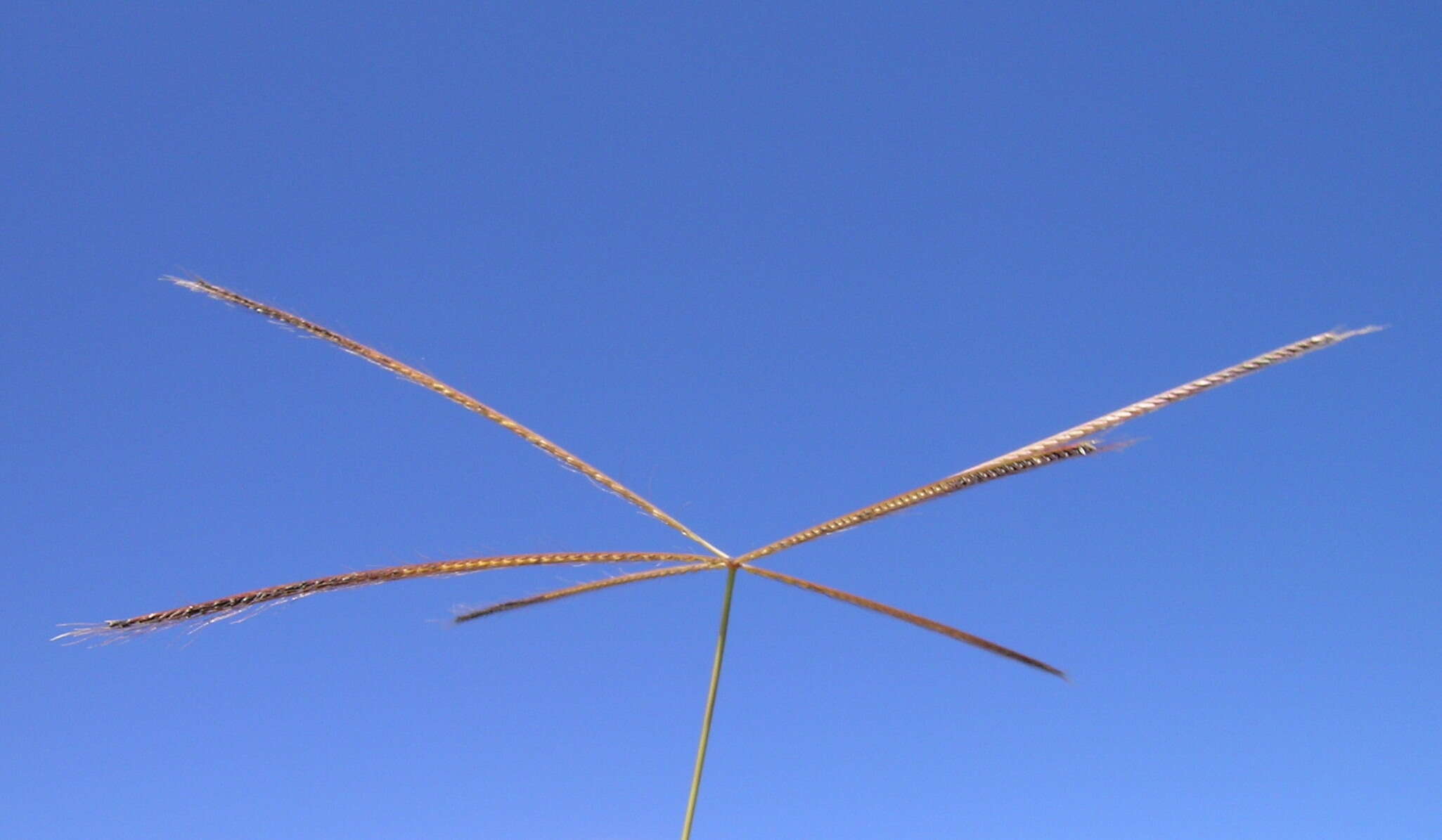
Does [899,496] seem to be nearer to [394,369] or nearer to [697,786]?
[697,786]

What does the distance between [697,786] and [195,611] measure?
76.5 inches

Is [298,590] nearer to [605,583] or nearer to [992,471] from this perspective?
[605,583]

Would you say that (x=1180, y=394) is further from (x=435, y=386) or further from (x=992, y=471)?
(x=435, y=386)

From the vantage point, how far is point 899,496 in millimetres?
3715

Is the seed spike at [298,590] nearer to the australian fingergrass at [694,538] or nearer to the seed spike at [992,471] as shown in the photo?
the australian fingergrass at [694,538]

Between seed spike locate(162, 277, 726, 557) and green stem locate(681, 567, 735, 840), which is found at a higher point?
seed spike locate(162, 277, 726, 557)

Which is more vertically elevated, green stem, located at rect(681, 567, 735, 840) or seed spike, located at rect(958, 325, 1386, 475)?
seed spike, located at rect(958, 325, 1386, 475)

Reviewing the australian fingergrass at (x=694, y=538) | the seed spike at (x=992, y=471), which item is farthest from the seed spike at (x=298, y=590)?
the seed spike at (x=992, y=471)

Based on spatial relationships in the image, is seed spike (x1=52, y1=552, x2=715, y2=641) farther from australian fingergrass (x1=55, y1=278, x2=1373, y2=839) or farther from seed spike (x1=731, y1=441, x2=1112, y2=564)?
seed spike (x1=731, y1=441, x2=1112, y2=564)

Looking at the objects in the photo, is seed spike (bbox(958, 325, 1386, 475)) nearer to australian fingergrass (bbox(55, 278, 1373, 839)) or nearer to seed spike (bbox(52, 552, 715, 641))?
australian fingergrass (bbox(55, 278, 1373, 839))

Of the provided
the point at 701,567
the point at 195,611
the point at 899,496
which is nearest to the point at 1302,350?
the point at 899,496

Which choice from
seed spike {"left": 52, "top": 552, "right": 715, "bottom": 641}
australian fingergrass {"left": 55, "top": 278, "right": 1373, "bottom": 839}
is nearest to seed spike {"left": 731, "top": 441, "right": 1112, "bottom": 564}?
australian fingergrass {"left": 55, "top": 278, "right": 1373, "bottom": 839}

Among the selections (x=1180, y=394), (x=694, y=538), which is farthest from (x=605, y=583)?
(x=1180, y=394)

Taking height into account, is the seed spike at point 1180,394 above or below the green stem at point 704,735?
above
